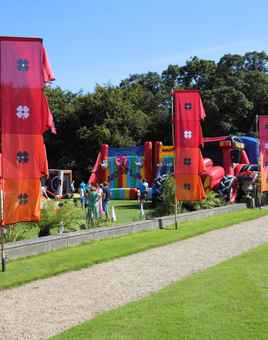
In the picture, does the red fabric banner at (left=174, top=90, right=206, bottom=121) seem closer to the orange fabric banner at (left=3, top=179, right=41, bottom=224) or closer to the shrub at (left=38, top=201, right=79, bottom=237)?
the shrub at (left=38, top=201, right=79, bottom=237)

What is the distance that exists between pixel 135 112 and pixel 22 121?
159ft

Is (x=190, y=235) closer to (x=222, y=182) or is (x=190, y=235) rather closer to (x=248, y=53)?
(x=222, y=182)

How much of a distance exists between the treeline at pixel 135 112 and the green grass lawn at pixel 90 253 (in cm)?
3674

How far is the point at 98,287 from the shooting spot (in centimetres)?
975

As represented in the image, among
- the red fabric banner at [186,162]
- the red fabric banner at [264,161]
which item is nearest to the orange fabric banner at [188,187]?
the red fabric banner at [186,162]

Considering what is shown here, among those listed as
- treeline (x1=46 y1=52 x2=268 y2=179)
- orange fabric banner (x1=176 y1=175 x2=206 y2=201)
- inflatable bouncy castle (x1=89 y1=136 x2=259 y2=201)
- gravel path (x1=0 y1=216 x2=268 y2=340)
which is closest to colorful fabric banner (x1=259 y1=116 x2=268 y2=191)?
inflatable bouncy castle (x1=89 y1=136 x2=259 y2=201)

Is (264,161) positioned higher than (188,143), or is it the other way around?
(188,143)

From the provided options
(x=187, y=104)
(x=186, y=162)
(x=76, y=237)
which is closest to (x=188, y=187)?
(x=186, y=162)

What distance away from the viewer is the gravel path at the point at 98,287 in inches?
299

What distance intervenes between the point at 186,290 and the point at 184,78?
224 ft

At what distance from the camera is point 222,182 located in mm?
25797

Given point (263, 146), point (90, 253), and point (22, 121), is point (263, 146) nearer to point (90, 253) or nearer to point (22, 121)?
point (90, 253)

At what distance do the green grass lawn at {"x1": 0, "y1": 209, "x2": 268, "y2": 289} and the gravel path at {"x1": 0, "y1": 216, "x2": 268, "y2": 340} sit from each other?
0.27m

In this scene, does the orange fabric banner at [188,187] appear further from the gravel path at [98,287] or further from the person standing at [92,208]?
the gravel path at [98,287]
